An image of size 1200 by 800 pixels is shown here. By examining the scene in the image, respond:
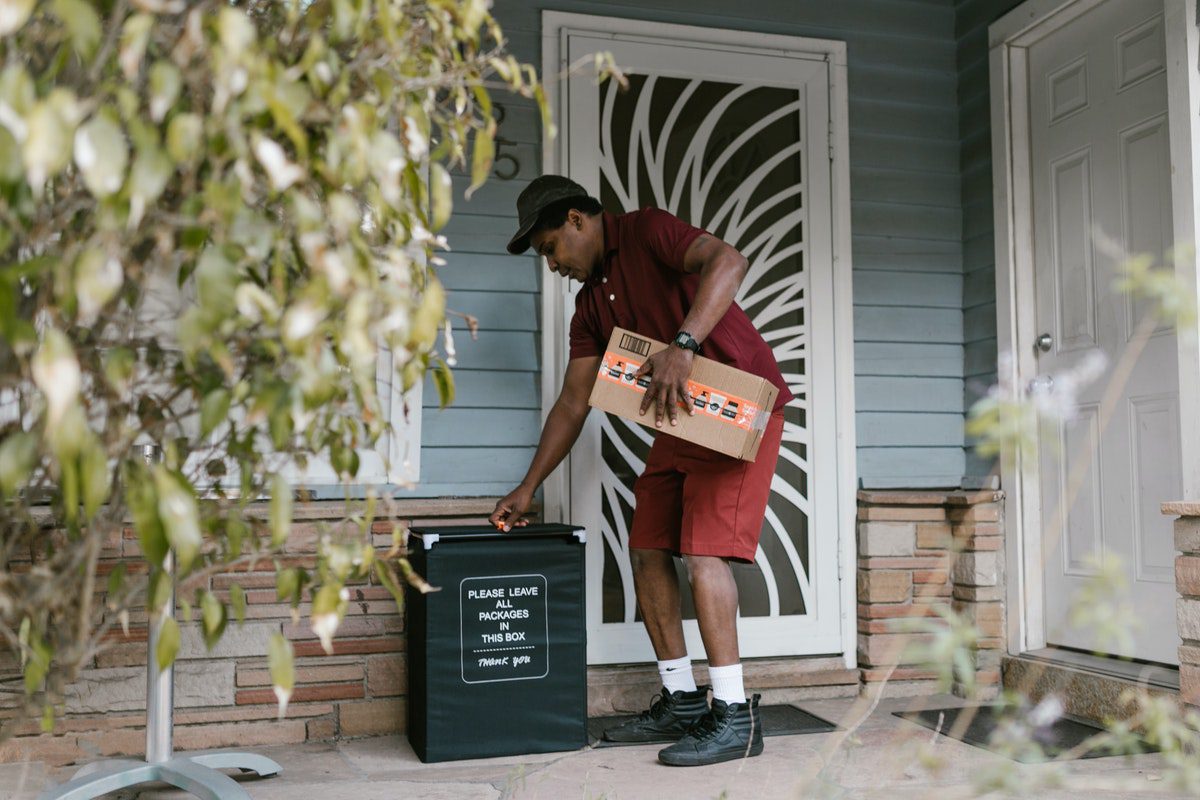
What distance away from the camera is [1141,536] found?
132 inches

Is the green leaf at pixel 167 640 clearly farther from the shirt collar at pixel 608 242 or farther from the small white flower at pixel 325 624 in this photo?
the shirt collar at pixel 608 242

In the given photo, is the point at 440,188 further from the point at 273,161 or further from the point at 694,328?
the point at 694,328

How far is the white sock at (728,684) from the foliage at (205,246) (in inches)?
70.0

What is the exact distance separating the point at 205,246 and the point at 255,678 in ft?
7.36

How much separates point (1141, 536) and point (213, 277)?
127 inches

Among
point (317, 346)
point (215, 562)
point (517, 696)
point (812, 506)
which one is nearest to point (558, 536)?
point (517, 696)

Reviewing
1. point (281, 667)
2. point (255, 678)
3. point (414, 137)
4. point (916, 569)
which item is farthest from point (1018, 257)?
point (281, 667)

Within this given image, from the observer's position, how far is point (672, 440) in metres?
3.20

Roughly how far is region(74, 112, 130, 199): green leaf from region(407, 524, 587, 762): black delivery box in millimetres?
2122

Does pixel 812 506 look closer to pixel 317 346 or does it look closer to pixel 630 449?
pixel 630 449

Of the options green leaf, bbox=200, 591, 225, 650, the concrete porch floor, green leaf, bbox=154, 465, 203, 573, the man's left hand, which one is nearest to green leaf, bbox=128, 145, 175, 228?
green leaf, bbox=154, 465, 203, 573

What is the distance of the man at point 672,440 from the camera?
9.31 ft

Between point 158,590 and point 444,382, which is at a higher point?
point 444,382

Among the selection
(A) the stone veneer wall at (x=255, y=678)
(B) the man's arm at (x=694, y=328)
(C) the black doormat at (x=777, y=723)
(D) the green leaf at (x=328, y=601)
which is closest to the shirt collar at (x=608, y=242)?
(B) the man's arm at (x=694, y=328)
